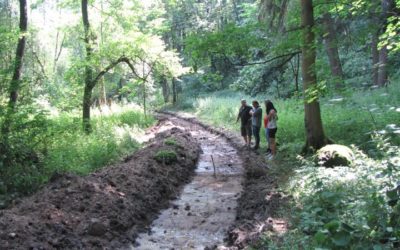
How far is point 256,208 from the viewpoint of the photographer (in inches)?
339

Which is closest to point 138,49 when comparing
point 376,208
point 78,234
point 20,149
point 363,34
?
point 20,149

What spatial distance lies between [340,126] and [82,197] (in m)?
8.94

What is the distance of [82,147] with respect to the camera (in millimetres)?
13938

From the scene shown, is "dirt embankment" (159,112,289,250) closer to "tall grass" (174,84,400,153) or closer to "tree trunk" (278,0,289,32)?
"tall grass" (174,84,400,153)

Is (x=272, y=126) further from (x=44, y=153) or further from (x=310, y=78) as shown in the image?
(x=44, y=153)

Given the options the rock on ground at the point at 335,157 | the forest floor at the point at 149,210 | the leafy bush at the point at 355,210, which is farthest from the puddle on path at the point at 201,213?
the rock on ground at the point at 335,157

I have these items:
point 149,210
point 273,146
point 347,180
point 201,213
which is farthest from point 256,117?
point 347,180

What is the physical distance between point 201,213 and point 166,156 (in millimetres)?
3764

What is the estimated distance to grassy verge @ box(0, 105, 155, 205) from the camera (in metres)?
10.5

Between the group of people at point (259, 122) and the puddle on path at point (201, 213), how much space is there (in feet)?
4.49

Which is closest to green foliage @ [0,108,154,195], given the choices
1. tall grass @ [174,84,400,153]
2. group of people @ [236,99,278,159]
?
group of people @ [236,99,278,159]

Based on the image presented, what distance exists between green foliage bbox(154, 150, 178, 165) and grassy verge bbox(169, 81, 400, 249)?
3242 mm

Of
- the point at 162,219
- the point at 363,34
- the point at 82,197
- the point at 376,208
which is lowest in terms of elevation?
the point at 162,219

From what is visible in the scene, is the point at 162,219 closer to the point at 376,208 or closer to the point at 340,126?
the point at 376,208
